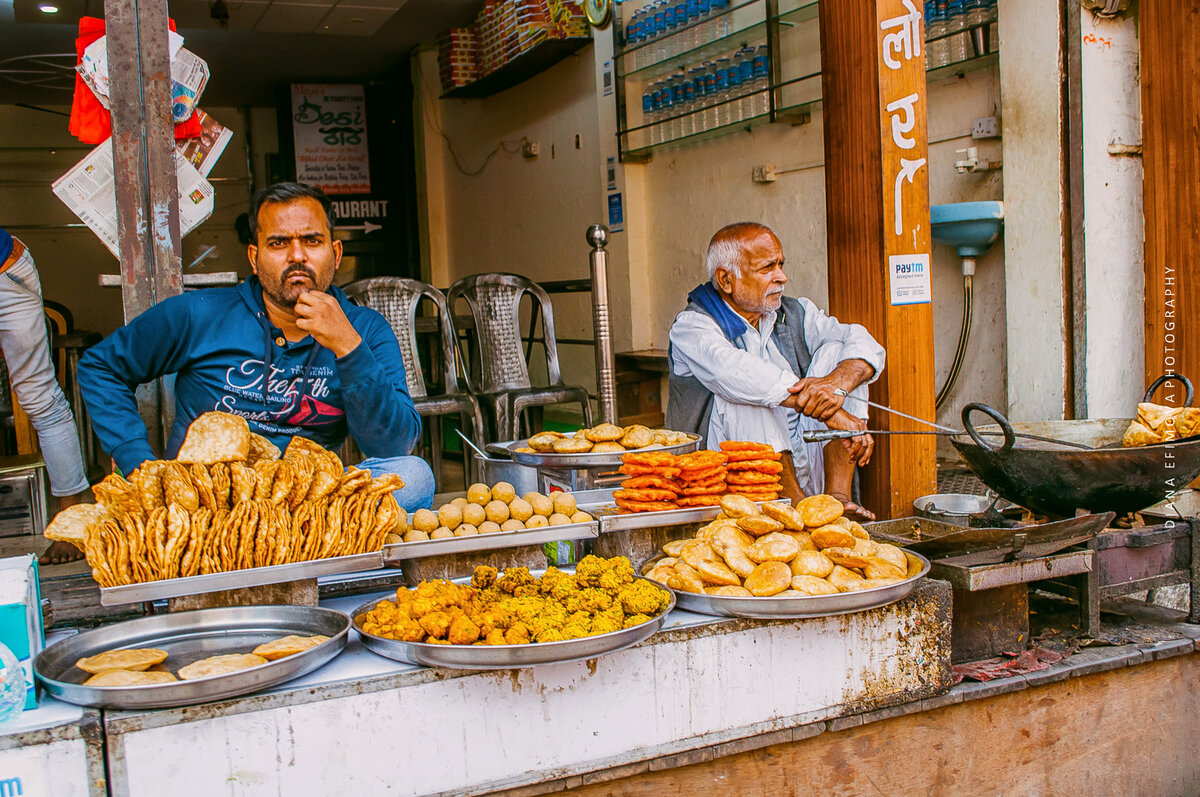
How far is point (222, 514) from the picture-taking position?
5.90ft

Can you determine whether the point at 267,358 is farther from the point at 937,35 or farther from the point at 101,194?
the point at 937,35

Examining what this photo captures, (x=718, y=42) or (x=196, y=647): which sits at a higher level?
(x=718, y=42)

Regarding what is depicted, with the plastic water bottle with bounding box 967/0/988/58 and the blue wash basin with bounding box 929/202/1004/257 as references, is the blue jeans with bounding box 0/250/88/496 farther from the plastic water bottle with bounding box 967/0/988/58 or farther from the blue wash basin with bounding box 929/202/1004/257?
the plastic water bottle with bounding box 967/0/988/58

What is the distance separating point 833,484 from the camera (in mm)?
3326

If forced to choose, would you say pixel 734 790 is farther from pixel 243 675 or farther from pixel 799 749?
pixel 243 675

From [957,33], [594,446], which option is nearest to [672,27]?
[957,33]

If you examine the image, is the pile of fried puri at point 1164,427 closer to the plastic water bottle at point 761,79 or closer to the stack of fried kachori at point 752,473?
the stack of fried kachori at point 752,473

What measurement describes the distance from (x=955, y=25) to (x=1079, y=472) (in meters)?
2.57

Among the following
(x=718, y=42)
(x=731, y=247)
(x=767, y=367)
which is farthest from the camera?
(x=718, y=42)

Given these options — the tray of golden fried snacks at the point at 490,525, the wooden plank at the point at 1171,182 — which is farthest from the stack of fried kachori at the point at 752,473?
the wooden plank at the point at 1171,182

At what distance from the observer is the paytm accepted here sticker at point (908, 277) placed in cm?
313

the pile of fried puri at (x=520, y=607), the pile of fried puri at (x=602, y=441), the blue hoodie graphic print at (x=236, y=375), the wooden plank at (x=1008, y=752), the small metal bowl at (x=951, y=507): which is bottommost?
the wooden plank at (x=1008, y=752)

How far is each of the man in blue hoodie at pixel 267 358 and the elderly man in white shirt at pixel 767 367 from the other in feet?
3.64

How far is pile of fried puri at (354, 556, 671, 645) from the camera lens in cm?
159
